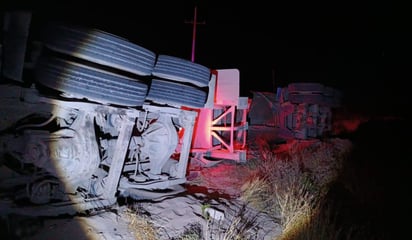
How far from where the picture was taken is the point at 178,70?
12.4ft

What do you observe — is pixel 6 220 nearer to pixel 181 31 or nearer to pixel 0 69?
pixel 0 69

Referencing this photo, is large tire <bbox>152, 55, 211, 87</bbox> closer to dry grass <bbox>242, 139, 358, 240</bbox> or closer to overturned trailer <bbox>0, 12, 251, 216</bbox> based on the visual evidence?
overturned trailer <bbox>0, 12, 251, 216</bbox>

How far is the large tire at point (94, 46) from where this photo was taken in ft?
8.57

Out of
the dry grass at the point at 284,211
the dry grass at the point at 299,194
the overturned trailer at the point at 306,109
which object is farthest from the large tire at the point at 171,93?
the overturned trailer at the point at 306,109

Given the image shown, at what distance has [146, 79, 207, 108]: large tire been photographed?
371 cm

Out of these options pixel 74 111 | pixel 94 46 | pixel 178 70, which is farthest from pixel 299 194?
pixel 94 46

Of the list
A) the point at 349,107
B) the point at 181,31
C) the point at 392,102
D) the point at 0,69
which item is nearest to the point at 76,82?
the point at 0,69

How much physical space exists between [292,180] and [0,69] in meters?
4.63

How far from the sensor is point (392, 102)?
2006 cm

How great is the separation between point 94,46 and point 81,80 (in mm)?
349

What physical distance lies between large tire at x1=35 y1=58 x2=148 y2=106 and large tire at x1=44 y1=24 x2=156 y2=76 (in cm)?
11

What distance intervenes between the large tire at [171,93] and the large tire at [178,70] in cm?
9

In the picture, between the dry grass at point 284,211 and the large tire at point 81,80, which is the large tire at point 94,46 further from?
the dry grass at point 284,211

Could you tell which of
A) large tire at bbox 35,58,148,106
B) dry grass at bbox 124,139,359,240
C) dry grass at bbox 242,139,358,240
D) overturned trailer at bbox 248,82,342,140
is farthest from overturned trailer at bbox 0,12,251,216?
overturned trailer at bbox 248,82,342,140
